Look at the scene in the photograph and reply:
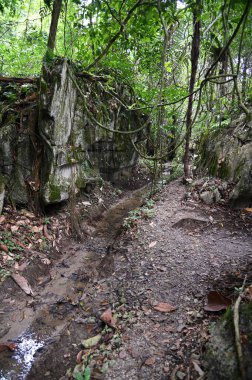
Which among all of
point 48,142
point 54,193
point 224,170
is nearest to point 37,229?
point 54,193

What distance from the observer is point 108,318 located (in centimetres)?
353

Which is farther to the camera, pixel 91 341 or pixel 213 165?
pixel 213 165

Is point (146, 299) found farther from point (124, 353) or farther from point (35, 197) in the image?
point (35, 197)

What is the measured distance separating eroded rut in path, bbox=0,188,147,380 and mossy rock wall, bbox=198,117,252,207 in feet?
9.81

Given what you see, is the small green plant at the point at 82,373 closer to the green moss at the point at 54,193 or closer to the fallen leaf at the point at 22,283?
the fallen leaf at the point at 22,283

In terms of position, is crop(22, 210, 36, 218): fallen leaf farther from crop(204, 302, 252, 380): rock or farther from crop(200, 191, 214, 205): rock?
crop(204, 302, 252, 380): rock

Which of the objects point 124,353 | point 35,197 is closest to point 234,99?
point 35,197

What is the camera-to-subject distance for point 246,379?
168 centimetres

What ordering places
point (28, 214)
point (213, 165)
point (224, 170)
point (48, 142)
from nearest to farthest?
1. point (28, 214)
2. point (48, 142)
3. point (224, 170)
4. point (213, 165)

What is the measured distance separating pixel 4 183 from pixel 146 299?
12.1 ft

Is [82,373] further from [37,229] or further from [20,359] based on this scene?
[37,229]

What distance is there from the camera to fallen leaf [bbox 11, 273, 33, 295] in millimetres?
4300

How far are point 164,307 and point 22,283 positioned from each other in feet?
7.86

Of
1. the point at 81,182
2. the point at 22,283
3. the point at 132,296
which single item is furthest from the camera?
the point at 81,182
